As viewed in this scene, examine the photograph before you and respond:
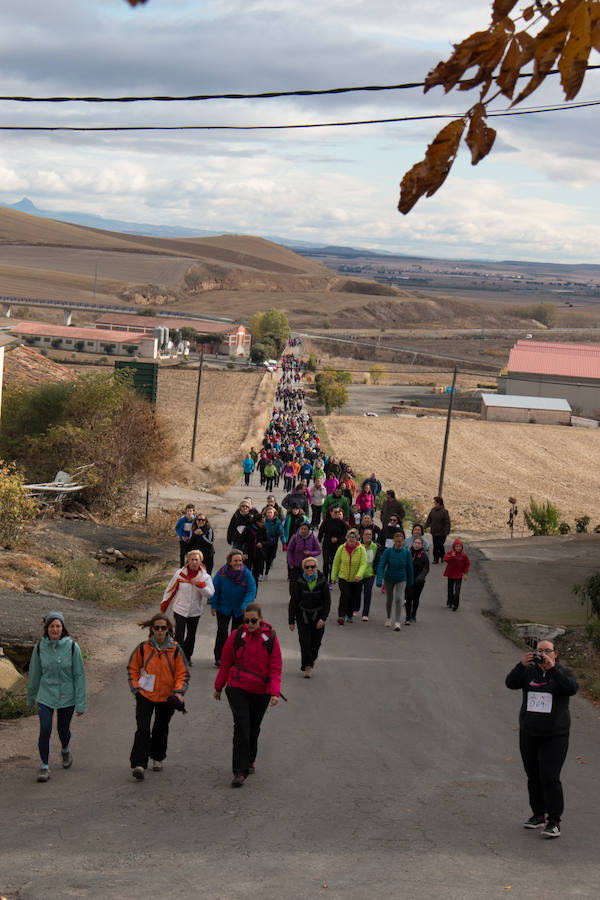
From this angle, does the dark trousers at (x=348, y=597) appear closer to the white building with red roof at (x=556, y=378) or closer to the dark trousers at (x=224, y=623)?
the dark trousers at (x=224, y=623)

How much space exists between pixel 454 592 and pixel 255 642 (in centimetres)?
903

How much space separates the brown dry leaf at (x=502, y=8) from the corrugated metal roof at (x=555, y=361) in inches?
3767

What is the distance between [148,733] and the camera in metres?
8.47

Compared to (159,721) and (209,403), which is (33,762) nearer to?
(159,721)

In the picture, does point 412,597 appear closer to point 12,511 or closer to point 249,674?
point 249,674

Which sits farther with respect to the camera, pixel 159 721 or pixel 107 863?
pixel 159 721

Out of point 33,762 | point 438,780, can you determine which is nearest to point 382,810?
point 438,780

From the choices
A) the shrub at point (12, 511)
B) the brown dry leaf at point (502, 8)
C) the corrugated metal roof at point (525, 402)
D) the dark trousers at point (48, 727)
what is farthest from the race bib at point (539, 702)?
the corrugated metal roof at point (525, 402)

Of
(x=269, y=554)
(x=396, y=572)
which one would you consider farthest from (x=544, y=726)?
(x=269, y=554)

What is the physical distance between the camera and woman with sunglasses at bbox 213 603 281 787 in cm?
848

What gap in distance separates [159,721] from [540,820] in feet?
10.2

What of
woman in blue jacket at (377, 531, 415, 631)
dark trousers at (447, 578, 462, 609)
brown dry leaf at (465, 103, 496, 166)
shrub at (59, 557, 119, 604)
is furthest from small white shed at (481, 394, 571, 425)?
brown dry leaf at (465, 103, 496, 166)

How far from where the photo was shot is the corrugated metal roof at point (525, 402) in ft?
278

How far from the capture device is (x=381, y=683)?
12.0 m
